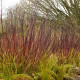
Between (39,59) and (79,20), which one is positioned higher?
(79,20)

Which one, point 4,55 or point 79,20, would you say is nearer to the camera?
point 4,55

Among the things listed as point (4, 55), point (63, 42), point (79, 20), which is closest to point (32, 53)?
point (4, 55)

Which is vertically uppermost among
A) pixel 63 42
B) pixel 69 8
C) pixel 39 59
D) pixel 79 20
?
pixel 69 8

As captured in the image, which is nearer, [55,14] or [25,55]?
[25,55]

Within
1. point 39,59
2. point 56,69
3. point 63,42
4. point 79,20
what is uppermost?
point 79,20

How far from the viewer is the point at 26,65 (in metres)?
2.53

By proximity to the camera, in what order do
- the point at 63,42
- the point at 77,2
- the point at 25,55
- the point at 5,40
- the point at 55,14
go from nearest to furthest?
the point at 25,55 → the point at 5,40 → the point at 63,42 → the point at 77,2 → the point at 55,14

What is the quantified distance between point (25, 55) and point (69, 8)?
17.5 feet

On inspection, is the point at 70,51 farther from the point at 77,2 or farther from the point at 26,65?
the point at 77,2

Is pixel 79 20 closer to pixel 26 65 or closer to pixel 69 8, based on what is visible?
pixel 69 8

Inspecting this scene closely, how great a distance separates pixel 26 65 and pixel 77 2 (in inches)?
209

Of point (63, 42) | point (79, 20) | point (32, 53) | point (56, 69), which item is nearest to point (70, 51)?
point (63, 42)

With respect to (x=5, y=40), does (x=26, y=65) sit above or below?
below

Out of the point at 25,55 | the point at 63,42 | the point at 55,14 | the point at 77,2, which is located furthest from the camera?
the point at 55,14
